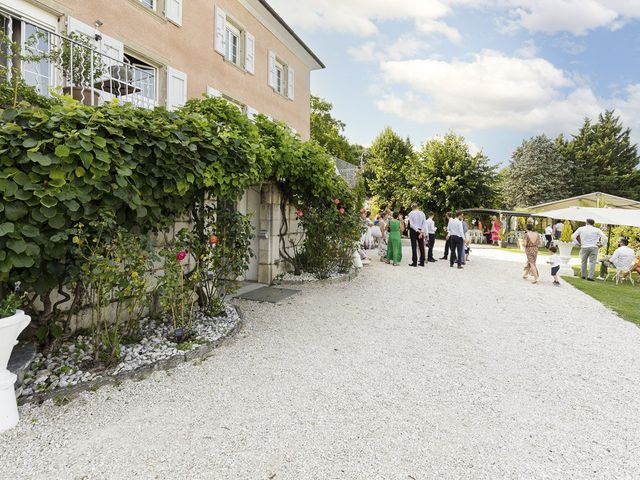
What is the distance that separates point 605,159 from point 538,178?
8.32m

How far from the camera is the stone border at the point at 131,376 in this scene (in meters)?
2.94

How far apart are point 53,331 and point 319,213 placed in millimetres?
5612

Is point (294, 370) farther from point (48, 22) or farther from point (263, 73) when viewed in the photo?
point (263, 73)

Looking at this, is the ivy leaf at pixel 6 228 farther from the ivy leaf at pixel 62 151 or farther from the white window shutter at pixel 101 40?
the white window shutter at pixel 101 40

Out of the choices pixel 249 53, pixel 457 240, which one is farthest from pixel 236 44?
pixel 457 240

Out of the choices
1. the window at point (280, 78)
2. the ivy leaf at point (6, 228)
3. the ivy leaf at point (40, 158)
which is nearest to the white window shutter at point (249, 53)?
the window at point (280, 78)

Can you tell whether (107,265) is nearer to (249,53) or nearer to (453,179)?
(249,53)

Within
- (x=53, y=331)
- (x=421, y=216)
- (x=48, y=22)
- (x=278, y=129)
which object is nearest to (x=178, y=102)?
(x=48, y=22)

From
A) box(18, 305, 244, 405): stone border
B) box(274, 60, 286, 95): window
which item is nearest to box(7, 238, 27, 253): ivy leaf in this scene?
box(18, 305, 244, 405): stone border

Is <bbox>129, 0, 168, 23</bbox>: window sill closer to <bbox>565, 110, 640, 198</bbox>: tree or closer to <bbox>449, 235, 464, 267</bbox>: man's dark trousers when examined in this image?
<bbox>449, 235, 464, 267</bbox>: man's dark trousers

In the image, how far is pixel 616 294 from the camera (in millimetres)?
8570

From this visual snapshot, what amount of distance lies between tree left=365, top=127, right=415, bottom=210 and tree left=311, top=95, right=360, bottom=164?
2886 mm

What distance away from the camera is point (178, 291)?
4195 mm

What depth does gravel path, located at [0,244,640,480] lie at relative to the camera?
235cm
